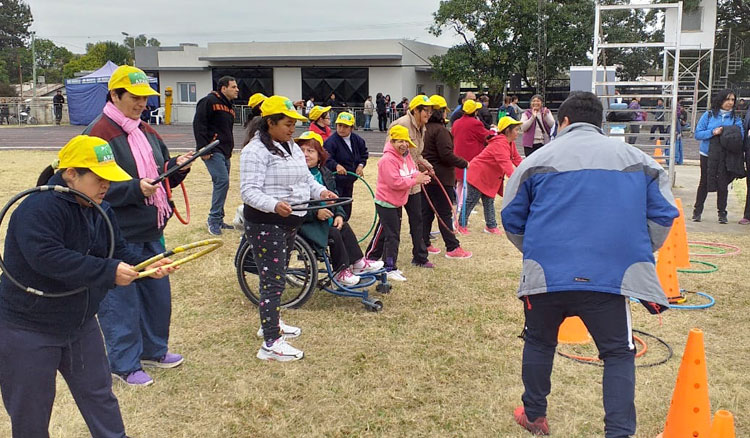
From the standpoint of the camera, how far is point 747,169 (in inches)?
357

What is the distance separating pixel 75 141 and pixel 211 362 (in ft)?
7.57

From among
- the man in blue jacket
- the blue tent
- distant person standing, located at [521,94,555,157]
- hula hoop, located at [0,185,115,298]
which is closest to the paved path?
the blue tent

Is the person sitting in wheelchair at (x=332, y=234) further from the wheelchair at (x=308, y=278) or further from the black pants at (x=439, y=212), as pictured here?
the black pants at (x=439, y=212)

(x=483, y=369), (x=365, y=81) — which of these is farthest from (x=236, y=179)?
(x=365, y=81)

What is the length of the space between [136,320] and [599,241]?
9.60 ft

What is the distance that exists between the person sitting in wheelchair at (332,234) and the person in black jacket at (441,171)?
1453 millimetres

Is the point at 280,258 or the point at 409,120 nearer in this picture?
the point at 280,258

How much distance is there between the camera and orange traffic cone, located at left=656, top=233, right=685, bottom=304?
587 centimetres

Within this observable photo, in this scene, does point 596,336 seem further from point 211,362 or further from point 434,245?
point 434,245

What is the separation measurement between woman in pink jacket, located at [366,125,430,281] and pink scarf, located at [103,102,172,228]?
262 centimetres

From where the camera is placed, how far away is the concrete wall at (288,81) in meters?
36.7

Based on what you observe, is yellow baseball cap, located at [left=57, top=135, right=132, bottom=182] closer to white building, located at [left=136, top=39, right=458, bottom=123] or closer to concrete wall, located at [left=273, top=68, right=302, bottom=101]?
white building, located at [left=136, top=39, right=458, bottom=123]

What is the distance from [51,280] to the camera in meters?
2.79

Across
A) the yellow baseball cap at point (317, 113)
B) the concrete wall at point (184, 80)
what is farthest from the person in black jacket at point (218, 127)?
the concrete wall at point (184, 80)
